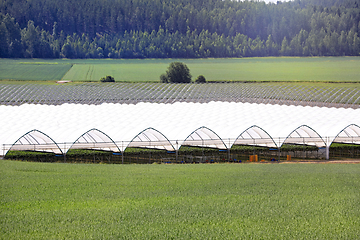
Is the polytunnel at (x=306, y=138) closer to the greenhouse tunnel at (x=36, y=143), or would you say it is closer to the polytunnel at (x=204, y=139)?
the polytunnel at (x=204, y=139)

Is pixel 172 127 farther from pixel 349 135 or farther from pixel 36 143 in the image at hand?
pixel 349 135

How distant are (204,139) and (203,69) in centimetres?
12270

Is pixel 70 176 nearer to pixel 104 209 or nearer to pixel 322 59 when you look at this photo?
pixel 104 209

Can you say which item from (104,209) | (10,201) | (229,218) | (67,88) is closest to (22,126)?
(10,201)

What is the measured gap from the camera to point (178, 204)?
20609mm

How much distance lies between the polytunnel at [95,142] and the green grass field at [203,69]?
9151cm

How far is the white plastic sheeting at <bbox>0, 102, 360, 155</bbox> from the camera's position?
4253cm

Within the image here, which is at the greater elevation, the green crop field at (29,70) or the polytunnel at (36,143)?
the green crop field at (29,70)

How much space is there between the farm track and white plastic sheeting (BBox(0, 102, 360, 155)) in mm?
19583

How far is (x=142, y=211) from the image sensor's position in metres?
19.4

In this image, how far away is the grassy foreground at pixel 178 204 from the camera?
16438mm

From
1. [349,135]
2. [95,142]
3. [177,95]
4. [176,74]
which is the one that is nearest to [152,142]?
[95,142]

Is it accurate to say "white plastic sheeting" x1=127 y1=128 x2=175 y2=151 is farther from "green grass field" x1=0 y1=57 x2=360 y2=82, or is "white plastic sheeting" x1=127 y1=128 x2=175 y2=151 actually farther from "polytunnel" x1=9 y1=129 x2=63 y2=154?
"green grass field" x1=0 y1=57 x2=360 y2=82

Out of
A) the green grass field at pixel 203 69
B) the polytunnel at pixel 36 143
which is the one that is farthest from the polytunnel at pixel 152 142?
the green grass field at pixel 203 69
